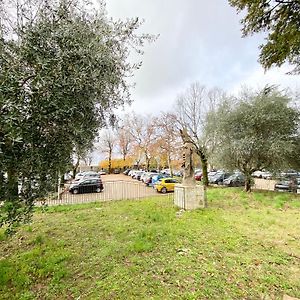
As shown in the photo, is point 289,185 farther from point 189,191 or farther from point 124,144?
point 124,144

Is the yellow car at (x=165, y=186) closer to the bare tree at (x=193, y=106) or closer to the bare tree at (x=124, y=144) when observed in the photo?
the bare tree at (x=193, y=106)

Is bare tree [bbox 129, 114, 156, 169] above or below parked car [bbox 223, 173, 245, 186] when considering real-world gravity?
above

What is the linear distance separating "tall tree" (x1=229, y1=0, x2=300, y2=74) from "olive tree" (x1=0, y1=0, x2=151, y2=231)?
4547 millimetres

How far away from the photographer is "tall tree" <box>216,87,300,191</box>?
13.0 metres

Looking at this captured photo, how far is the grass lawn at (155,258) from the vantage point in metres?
3.75

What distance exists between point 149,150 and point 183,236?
89.8 feet

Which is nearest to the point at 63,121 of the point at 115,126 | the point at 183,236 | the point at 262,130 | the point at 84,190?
the point at 115,126

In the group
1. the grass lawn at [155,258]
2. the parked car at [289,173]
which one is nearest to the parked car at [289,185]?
the parked car at [289,173]

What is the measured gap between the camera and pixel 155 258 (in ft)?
15.5

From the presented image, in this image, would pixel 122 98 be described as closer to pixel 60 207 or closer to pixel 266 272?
pixel 266 272

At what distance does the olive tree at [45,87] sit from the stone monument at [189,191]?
264 inches

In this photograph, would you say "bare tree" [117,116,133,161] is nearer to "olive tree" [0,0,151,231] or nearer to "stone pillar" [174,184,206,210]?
"stone pillar" [174,184,206,210]

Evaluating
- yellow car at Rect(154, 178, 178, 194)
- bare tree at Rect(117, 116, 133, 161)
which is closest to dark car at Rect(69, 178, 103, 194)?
yellow car at Rect(154, 178, 178, 194)

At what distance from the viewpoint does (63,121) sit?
3553mm
